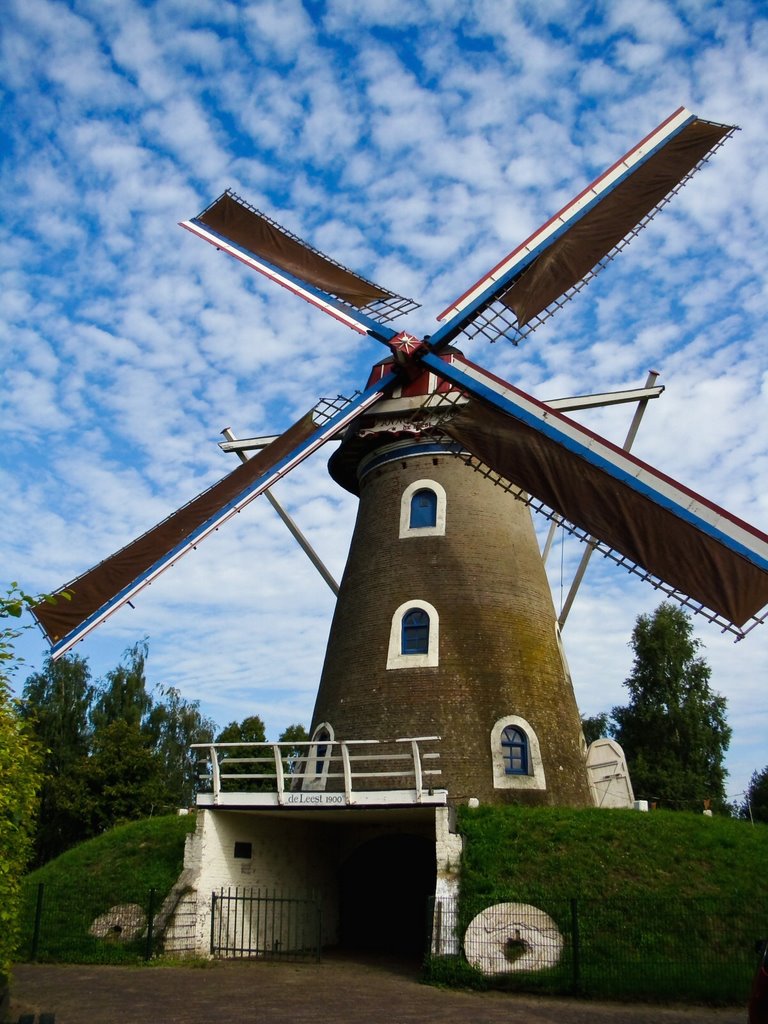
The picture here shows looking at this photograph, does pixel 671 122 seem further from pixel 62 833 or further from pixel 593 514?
pixel 62 833

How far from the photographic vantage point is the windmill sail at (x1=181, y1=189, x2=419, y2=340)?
19703 mm

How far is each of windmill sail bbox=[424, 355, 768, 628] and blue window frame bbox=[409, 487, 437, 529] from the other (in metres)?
1.70

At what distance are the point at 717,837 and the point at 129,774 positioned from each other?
22.3 metres

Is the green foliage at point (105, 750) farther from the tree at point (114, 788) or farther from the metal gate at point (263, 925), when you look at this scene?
the metal gate at point (263, 925)

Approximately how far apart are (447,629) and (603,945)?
6.07m

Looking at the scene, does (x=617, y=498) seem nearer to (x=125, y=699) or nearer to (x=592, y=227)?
(x=592, y=227)

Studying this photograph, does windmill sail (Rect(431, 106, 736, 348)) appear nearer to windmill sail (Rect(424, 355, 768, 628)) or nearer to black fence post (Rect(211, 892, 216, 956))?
windmill sail (Rect(424, 355, 768, 628))

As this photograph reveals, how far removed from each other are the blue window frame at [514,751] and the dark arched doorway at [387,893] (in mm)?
3050

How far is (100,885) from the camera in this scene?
15523mm

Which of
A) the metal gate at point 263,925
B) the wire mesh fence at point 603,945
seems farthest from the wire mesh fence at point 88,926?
the wire mesh fence at point 603,945

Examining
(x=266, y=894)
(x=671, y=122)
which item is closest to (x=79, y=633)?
(x=266, y=894)

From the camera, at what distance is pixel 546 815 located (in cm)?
1387

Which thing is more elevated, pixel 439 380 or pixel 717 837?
pixel 439 380

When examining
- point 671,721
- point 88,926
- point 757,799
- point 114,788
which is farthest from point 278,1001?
point 757,799
